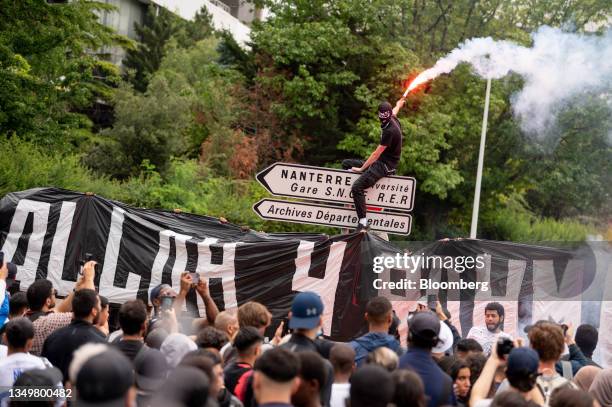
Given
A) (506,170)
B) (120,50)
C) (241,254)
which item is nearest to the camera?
(241,254)

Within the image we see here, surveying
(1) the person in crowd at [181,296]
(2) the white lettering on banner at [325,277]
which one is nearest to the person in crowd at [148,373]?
(1) the person in crowd at [181,296]

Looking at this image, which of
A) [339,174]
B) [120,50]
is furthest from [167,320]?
[120,50]

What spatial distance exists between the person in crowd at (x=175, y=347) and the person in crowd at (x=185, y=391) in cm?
194

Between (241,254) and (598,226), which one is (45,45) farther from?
(598,226)

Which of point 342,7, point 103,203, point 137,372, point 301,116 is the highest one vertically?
point 342,7

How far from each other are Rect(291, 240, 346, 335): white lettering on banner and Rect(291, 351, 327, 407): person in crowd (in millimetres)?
4664

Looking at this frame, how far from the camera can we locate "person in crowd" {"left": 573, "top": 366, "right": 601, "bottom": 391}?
7.26 metres

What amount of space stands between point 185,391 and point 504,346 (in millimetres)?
2631

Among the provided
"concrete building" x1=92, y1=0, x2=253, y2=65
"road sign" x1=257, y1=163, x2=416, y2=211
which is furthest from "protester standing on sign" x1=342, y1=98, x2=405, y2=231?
"concrete building" x1=92, y1=0, x2=253, y2=65

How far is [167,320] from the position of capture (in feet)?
24.0

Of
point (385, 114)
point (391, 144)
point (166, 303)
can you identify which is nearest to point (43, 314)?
point (166, 303)

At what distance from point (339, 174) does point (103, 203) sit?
9.62ft

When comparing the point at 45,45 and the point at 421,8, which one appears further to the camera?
the point at 421,8

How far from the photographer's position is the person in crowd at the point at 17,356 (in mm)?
5941
